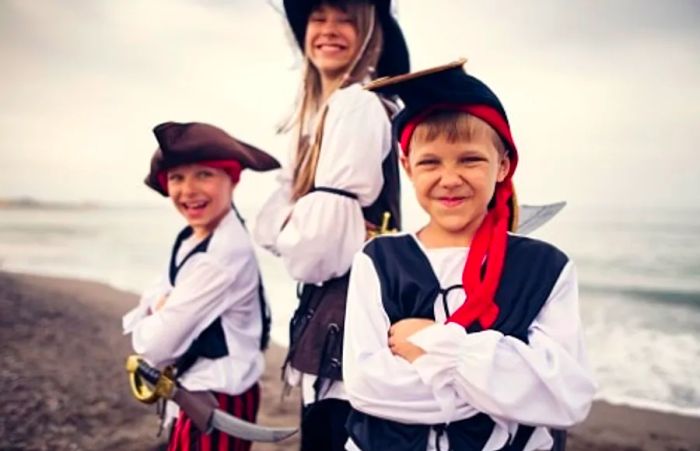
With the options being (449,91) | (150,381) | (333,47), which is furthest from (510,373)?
(150,381)

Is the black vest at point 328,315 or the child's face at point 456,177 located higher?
the child's face at point 456,177

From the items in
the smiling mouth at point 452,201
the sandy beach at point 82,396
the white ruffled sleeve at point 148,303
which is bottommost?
the sandy beach at point 82,396

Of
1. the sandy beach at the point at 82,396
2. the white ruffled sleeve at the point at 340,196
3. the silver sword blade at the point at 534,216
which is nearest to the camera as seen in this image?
the white ruffled sleeve at the point at 340,196

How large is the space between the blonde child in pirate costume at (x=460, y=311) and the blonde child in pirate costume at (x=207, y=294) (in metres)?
0.67

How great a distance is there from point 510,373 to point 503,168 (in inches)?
16.2

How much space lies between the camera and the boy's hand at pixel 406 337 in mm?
1249

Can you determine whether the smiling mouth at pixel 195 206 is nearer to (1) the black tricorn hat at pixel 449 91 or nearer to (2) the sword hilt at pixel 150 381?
(2) the sword hilt at pixel 150 381

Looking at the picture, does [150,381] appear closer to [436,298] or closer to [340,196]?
[340,196]

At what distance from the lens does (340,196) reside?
1.64 m

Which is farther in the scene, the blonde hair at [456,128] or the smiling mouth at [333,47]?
the smiling mouth at [333,47]

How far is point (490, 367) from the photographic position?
1156 millimetres

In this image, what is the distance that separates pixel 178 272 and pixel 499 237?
1042 millimetres


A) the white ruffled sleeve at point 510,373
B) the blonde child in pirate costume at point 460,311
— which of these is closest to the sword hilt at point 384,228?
the blonde child in pirate costume at point 460,311

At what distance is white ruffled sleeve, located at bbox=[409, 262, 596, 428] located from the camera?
116 centimetres
